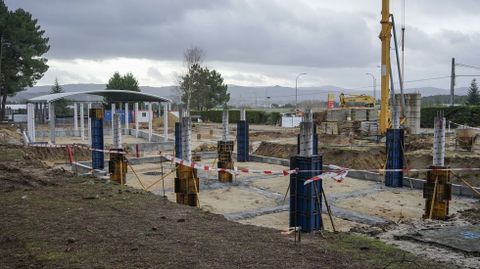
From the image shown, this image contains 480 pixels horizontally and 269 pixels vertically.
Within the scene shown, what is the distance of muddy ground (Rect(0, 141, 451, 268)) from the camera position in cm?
567

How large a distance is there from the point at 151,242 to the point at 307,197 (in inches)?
122

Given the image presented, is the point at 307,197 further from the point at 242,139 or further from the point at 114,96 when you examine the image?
the point at 114,96

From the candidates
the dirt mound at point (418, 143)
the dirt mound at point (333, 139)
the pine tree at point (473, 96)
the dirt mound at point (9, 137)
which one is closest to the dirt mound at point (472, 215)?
the dirt mound at point (418, 143)

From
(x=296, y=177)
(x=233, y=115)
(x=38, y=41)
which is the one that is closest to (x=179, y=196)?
(x=296, y=177)

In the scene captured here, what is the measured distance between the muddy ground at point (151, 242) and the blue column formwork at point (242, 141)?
39.6ft

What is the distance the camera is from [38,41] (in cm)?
5009

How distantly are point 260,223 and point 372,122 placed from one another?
65.9ft

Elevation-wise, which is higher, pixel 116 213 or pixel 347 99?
pixel 347 99

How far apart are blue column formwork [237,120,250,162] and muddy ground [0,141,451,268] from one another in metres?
12.1

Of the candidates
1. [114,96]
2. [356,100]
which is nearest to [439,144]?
[356,100]

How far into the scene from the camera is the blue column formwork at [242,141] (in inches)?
851

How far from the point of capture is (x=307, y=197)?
846 cm

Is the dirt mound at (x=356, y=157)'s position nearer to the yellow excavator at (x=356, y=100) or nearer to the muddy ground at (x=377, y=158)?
the muddy ground at (x=377, y=158)

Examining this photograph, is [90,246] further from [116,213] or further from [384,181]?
[384,181]
